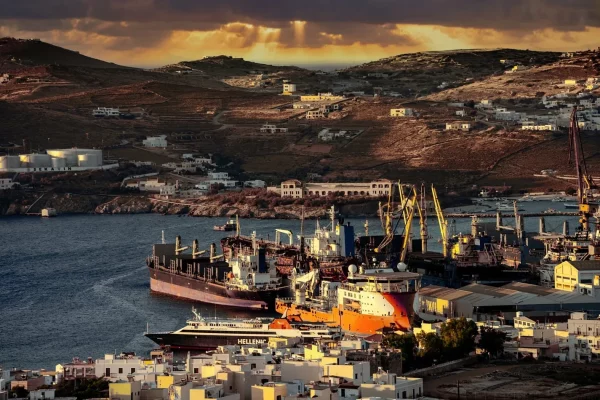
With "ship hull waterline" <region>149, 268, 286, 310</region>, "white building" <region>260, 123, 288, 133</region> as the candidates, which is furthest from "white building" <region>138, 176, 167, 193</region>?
Result: "ship hull waterline" <region>149, 268, 286, 310</region>

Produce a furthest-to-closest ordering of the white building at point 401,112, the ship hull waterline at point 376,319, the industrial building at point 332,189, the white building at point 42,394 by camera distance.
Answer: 1. the white building at point 401,112
2. the industrial building at point 332,189
3. the ship hull waterline at point 376,319
4. the white building at point 42,394

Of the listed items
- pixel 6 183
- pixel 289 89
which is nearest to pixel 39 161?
pixel 6 183

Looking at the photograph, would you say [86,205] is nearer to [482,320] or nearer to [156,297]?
[156,297]

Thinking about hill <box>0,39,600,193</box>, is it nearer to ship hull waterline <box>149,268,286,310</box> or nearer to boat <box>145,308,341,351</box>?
ship hull waterline <box>149,268,286,310</box>

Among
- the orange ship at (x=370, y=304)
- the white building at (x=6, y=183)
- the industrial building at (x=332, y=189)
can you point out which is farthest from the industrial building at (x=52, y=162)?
the orange ship at (x=370, y=304)

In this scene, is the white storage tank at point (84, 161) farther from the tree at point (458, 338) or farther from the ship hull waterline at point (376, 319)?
the tree at point (458, 338)

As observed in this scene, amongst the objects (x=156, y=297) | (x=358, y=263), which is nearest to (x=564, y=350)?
(x=358, y=263)
